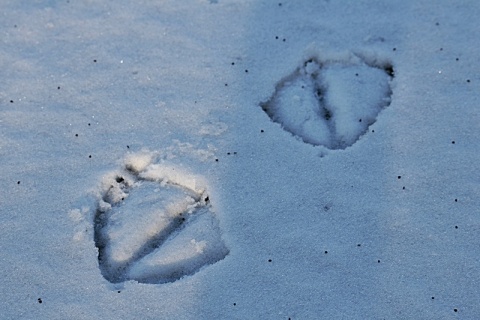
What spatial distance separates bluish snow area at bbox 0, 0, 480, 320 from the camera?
2.85 m

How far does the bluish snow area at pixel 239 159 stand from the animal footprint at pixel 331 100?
0.04 feet

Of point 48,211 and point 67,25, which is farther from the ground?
point 67,25

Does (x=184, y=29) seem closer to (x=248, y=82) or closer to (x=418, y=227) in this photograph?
(x=248, y=82)

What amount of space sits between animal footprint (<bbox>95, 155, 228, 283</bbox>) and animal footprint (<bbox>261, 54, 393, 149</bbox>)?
25.4 inches

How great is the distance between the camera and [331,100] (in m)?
3.39

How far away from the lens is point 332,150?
3213mm

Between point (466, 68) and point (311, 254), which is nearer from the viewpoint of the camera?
point (311, 254)

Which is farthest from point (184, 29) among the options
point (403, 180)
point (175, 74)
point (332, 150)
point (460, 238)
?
point (460, 238)

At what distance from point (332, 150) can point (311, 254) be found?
0.59 m

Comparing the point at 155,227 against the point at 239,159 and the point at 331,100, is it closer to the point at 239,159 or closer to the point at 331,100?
the point at 239,159

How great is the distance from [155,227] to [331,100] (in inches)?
→ 46.6

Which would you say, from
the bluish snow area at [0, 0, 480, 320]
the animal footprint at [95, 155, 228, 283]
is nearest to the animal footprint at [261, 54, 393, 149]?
the bluish snow area at [0, 0, 480, 320]

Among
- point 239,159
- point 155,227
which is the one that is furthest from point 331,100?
point 155,227

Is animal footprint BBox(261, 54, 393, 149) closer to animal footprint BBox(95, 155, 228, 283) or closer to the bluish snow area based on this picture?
the bluish snow area
